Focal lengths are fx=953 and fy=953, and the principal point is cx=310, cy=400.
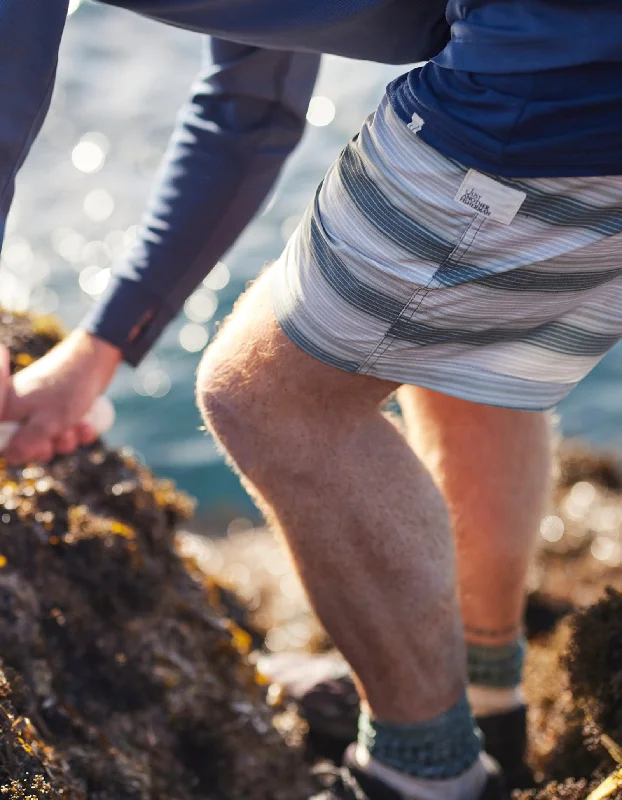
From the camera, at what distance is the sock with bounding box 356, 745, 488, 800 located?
7.10 feet

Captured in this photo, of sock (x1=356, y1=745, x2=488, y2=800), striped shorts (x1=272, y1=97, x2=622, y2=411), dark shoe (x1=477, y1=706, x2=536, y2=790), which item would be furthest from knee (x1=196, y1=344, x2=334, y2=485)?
dark shoe (x1=477, y1=706, x2=536, y2=790)

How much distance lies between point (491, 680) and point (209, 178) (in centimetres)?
160

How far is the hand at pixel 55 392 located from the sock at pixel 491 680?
1.31 m

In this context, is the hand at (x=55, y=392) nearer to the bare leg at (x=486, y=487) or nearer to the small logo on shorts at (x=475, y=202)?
the bare leg at (x=486, y=487)

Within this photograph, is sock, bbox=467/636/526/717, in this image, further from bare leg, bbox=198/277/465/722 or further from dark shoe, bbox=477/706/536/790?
bare leg, bbox=198/277/465/722

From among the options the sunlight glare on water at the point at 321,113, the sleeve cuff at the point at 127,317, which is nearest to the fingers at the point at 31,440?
the sleeve cuff at the point at 127,317

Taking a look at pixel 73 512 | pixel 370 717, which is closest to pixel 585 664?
pixel 370 717

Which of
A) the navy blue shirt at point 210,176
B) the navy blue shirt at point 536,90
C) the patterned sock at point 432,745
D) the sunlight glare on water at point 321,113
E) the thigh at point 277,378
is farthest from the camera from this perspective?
the sunlight glare on water at point 321,113

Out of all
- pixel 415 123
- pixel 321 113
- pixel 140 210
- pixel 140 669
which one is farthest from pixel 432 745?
pixel 321 113

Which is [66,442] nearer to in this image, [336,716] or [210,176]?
[210,176]

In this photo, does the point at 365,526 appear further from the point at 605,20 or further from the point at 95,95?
the point at 95,95

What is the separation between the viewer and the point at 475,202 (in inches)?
65.4

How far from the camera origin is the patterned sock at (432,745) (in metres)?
2.14

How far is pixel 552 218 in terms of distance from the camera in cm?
168
